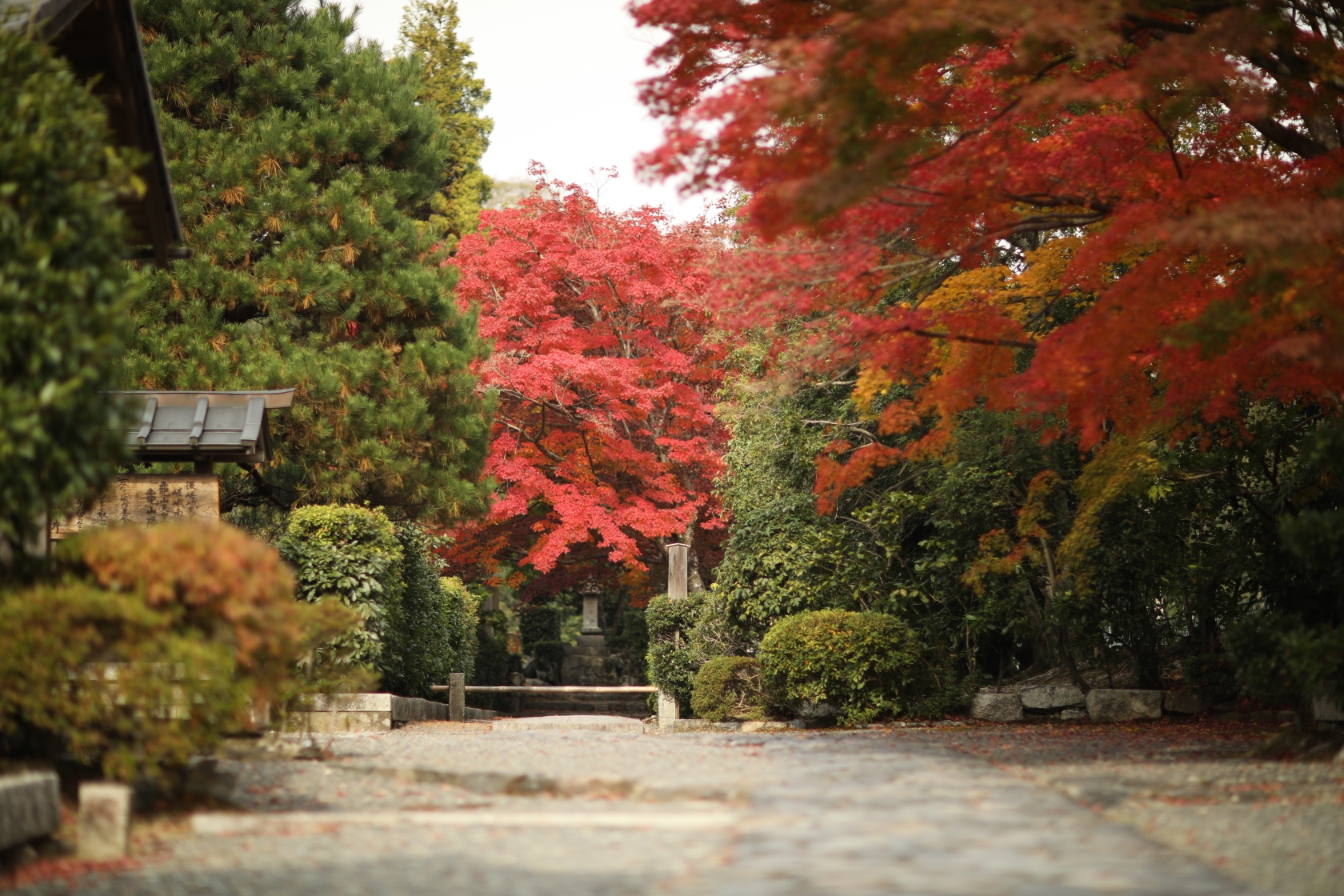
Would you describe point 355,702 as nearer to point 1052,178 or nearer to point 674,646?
point 674,646

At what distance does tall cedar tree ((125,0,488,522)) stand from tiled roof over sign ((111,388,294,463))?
406cm

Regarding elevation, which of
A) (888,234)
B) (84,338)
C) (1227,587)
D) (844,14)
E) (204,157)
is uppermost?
(204,157)

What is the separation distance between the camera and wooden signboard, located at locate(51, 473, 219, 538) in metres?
9.72

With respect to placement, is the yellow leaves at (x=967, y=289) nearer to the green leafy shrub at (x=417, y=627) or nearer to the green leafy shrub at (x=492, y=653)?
the green leafy shrub at (x=417, y=627)

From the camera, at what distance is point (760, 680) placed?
1343cm

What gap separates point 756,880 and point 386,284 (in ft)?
42.2

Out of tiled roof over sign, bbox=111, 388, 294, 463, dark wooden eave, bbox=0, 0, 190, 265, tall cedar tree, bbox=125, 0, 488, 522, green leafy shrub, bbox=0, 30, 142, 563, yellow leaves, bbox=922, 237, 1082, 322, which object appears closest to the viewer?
green leafy shrub, bbox=0, 30, 142, 563

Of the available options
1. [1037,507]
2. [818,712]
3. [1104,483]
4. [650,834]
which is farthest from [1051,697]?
[650,834]

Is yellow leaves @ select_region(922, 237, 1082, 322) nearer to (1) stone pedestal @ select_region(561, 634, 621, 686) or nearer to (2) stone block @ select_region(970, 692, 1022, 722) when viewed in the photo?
(2) stone block @ select_region(970, 692, 1022, 722)

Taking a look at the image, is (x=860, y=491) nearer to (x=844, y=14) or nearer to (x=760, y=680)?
(x=760, y=680)

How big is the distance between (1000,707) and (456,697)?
7.50 m

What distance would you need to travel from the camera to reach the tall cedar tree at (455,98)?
2717 centimetres

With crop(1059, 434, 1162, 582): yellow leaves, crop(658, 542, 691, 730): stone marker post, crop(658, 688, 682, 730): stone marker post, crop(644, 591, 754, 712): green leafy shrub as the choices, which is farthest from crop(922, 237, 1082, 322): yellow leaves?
crop(658, 688, 682, 730): stone marker post

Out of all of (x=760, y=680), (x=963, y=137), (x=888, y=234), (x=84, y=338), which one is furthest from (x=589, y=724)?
(x=84, y=338)
